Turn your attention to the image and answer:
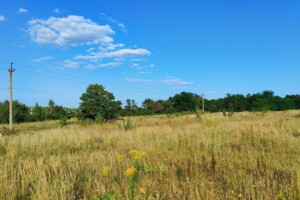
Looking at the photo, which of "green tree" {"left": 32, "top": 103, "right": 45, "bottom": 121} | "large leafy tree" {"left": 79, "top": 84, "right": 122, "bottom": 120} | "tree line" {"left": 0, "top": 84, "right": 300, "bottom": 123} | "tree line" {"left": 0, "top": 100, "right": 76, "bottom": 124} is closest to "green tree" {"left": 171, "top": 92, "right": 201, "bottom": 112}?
"tree line" {"left": 0, "top": 84, "right": 300, "bottom": 123}

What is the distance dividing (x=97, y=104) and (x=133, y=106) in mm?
34921

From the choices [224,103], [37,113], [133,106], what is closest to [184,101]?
[224,103]

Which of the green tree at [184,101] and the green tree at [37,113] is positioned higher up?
the green tree at [184,101]

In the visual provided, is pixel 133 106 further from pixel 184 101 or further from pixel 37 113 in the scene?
pixel 37 113

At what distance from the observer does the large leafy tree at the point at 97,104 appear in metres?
35.5

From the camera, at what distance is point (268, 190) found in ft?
11.8

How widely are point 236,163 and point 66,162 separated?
3.65 m

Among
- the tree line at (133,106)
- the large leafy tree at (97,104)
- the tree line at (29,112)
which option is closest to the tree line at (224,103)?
the tree line at (133,106)

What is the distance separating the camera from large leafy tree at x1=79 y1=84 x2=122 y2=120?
117 ft

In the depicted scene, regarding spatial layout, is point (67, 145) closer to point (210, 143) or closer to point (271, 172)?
point (210, 143)

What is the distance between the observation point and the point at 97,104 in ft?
118

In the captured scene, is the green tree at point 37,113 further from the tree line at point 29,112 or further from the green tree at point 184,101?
the green tree at point 184,101

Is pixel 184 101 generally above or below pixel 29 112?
above

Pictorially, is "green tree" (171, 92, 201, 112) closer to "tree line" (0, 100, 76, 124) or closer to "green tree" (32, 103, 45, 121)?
"tree line" (0, 100, 76, 124)
